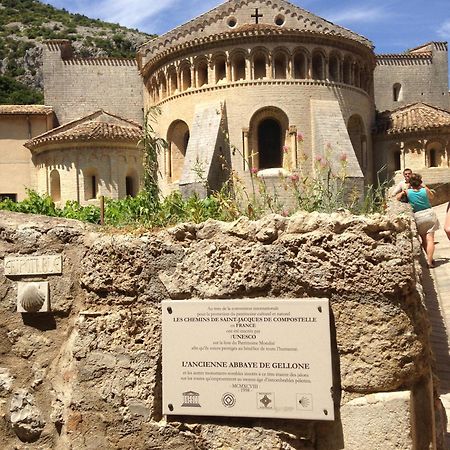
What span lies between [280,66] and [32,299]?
18.2m

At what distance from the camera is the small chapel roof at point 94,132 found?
73.4 ft

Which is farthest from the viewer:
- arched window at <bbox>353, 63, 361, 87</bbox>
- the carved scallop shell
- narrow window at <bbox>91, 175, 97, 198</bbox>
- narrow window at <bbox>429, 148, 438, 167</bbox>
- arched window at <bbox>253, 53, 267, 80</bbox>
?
narrow window at <bbox>429, 148, 438, 167</bbox>

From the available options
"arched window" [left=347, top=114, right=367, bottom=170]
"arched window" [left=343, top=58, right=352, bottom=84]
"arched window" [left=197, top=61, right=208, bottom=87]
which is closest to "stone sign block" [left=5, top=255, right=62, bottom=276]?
"arched window" [left=197, top=61, right=208, bottom=87]

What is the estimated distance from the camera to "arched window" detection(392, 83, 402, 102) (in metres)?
30.5

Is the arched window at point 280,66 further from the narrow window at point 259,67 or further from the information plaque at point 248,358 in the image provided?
the information plaque at point 248,358

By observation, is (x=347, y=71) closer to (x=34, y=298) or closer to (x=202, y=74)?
(x=202, y=74)

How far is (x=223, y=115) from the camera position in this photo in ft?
66.3

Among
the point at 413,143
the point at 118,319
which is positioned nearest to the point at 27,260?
the point at 118,319

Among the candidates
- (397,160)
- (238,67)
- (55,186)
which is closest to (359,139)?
(397,160)

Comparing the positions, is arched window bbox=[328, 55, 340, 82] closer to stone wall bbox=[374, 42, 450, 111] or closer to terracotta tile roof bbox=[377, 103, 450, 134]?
terracotta tile roof bbox=[377, 103, 450, 134]

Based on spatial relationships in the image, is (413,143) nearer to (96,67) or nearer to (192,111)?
(192,111)

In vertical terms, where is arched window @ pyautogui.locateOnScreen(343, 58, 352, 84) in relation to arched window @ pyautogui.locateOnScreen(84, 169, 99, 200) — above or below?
above

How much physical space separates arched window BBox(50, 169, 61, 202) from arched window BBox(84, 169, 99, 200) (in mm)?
1335

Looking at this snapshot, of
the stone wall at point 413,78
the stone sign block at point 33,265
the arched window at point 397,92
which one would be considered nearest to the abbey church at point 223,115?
the stone wall at point 413,78
